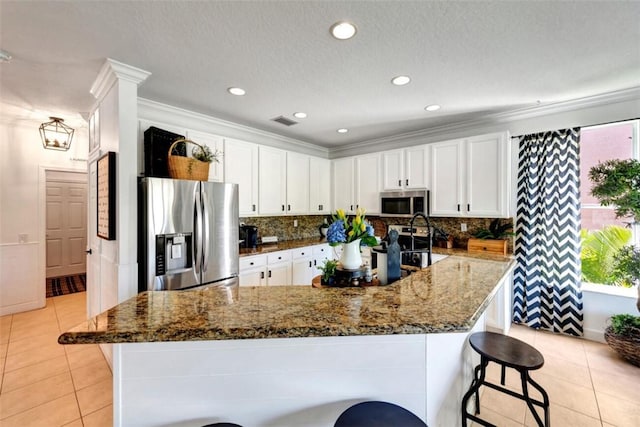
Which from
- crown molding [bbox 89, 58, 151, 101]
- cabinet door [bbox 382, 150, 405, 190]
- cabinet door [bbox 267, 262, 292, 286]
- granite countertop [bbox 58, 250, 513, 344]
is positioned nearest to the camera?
granite countertop [bbox 58, 250, 513, 344]

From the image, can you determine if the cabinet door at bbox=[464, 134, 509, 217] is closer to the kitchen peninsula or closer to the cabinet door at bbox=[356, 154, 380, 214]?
the cabinet door at bbox=[356, 154, 380, 214]

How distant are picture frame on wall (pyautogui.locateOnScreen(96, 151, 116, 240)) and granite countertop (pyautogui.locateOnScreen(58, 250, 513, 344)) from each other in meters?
1.26

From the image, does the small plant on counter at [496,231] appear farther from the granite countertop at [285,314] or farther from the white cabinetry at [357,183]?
the granite countertop at [285,314]

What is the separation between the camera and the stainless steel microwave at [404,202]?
12.4 feet

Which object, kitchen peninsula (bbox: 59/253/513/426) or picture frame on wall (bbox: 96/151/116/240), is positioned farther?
picture frame on wall (bbox: 96/151/116/240)

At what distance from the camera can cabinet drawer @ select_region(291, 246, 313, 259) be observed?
12.8 feet

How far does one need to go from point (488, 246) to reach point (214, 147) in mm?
3568

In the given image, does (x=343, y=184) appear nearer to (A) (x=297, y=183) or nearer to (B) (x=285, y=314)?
(A) (x=297, y=183)

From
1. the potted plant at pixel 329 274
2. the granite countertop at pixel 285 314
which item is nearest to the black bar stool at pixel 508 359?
the granite countertop at pixel 285 314

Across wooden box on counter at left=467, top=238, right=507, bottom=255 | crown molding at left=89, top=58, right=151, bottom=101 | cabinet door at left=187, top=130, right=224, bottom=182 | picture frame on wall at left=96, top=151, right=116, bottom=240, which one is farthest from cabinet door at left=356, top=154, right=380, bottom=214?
picture frame on wall at left=96, top=151, right=116, bottom=240

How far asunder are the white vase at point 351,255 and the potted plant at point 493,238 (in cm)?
219

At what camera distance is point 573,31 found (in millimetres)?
1771

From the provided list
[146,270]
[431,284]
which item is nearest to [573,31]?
[431,284]

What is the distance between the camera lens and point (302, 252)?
4.05m
